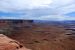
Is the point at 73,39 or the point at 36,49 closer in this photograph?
the point at 36,49

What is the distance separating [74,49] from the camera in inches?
834

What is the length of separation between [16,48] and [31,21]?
38.1m

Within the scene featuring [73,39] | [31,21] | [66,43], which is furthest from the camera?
[31,21]

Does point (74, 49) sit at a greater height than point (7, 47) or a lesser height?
lesser

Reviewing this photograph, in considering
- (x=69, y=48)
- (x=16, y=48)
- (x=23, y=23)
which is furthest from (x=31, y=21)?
(x=16, y=48)

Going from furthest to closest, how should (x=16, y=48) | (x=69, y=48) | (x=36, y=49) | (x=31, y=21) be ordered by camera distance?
(x=31, y=21)
(x=69, y=48)
(x=36, y=49)
(x=16, y=48)

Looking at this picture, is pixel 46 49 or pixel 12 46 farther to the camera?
pixel 46 49

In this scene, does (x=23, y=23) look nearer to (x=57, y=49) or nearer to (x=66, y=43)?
A: (x=66, y=43)

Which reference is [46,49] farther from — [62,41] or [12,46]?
[12,46]

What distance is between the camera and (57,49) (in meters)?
21.0

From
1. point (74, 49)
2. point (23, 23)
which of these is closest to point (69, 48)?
point (74, 49)

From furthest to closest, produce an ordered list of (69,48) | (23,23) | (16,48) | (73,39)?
(23,23), (73,39), (69,48), (16,48)

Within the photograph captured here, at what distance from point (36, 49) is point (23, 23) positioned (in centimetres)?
2464

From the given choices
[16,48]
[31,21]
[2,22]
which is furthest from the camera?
[31,21]
